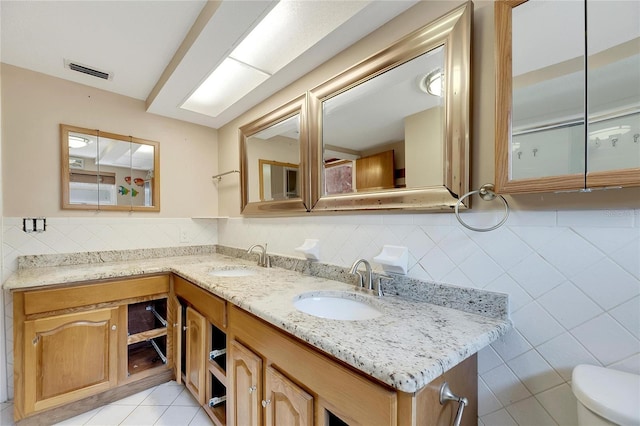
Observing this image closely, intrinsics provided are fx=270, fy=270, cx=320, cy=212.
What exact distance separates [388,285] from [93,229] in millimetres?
2215

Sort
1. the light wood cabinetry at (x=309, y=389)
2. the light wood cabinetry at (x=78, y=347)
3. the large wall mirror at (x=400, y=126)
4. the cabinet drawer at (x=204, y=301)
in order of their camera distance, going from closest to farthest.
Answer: the light wood cabinetry at (x=309, y=389), the large wall mirror at (x=400, y=126), the cabinet drawer at (x=204, y=301), the light wood cabinetry at (x=78, y=347)

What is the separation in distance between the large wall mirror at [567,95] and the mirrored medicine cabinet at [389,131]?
0.47 feet

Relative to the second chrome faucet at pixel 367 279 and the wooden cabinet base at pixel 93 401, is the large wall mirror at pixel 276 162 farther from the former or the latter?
the wooden cabinet base at pixel 93 401

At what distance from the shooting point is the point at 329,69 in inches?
60.5

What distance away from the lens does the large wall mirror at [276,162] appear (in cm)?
171

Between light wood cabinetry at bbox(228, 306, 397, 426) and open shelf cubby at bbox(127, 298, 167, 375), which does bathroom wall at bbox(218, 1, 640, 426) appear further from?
open shelf cubby at bbox(127, 298, 167, 375)

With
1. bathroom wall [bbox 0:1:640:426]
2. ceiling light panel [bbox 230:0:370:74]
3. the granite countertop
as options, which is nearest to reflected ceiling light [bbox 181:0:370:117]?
ceiling light panel [bbox 230:0:370:74]

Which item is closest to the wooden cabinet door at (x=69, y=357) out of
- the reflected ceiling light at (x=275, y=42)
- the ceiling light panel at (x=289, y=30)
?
the reflected ceiling light at (x=275, y=42)

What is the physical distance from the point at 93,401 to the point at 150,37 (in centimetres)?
223

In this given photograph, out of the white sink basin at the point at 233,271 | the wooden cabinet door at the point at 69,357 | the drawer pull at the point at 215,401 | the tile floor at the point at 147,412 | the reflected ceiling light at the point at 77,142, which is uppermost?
the reflected ceiling light at the point at 77,142

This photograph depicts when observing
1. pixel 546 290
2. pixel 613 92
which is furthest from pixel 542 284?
pixel 613 92

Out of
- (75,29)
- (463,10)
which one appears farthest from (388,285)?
(75,29)

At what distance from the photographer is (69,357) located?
159 centimetres

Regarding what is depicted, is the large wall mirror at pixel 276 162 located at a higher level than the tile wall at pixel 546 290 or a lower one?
higher
